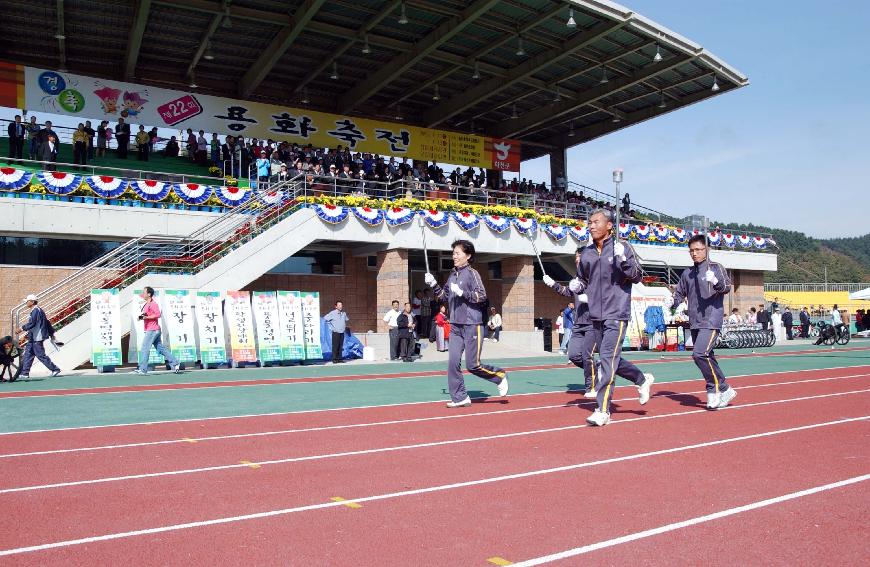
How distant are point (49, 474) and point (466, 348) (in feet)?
17.6

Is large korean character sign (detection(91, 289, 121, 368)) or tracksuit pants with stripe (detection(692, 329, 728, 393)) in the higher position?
large korean character sign (detection(91, 289, 121, 368))

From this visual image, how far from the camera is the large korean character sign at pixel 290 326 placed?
70.2 feet

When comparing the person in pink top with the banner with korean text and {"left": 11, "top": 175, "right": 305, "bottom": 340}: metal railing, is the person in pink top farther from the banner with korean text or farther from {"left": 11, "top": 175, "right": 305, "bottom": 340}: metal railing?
the banner with korean text

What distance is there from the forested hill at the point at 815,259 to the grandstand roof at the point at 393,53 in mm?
70037

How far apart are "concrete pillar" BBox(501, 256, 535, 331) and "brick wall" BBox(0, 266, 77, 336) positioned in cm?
1673

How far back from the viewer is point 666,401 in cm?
1068

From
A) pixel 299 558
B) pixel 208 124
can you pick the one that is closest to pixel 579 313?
pixel 299 558

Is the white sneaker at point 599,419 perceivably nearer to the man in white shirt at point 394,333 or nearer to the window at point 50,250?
the man in white shirt at point 394,333

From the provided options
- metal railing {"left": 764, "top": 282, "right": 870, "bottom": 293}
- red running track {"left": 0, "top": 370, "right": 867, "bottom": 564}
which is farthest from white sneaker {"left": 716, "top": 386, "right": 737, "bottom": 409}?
metal railing {"left": 764, "top": 282, "right": 870, "bottom": 293}

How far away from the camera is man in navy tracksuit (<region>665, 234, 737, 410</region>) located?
31.5 feet

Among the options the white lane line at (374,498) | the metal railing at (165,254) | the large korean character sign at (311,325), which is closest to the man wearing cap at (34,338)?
the metal railing at (165,254)

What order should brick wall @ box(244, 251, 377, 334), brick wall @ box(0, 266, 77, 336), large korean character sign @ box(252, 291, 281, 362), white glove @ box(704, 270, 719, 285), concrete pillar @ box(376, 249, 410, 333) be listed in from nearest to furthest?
white glove @ box(704, 270, 719, 285), large korean character sign @ box(252, 291, 281, 362), brick wall @ box(0, 266, 77, 336), concrete pillar @ box(376, 249, 410, 333), brick wall @ box(244, 251, 377, 334)

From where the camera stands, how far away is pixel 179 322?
1958 cm

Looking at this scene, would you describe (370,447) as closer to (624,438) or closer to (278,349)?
(624,438)
